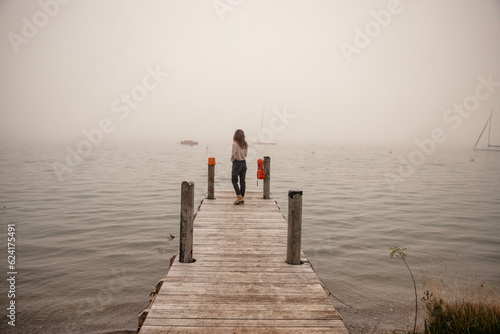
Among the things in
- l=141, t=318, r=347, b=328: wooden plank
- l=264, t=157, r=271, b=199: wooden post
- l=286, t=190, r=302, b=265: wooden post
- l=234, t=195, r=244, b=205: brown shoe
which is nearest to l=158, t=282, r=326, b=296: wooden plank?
l=141, t=318, r=347, b=328: wooden plank

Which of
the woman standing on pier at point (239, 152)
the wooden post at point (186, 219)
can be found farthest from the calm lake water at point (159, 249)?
the woman standing on pier at point (239, 152)

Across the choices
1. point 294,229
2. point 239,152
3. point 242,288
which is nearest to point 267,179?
point 239,152

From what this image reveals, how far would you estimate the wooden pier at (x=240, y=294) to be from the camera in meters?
3.62

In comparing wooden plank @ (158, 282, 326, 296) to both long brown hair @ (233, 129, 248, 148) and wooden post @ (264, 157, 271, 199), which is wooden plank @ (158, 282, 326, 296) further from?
wooden post @ (264, 157, 271, 199)

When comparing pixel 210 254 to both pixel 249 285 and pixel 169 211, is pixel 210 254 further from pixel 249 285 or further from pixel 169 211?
pixel 169 211

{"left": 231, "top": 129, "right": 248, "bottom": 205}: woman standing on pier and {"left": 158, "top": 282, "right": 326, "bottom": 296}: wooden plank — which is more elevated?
{"left": 231, "top": 129, "right": 248, "bottom": 205}: woman standing on pier

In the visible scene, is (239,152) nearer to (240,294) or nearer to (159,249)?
(159,249)

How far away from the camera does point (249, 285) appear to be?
4602 mm

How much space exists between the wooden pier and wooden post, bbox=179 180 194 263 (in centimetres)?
15

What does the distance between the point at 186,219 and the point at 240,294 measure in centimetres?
153

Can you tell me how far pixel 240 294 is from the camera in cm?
432

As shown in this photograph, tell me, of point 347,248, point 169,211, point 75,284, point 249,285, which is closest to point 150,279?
point 75,284

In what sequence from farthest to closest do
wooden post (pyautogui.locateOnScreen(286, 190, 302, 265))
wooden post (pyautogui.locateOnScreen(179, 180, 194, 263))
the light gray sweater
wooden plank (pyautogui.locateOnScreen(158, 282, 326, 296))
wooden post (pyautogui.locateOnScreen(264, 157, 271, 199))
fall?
wooden post (pyautogui.locateOnScreen(264, 157, 271, 199)) < the light gray sweater < wooden post (pyautogui.locateOnScreen(286, 190, 302, 265)) < wooden post (pyautogui.locateOnScreen(179, 180, 194, 263)) < wooden plank (pyautogui.locateOnScreen(158, 282, 326, 296))

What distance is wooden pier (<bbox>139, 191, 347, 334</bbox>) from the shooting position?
3.62m
